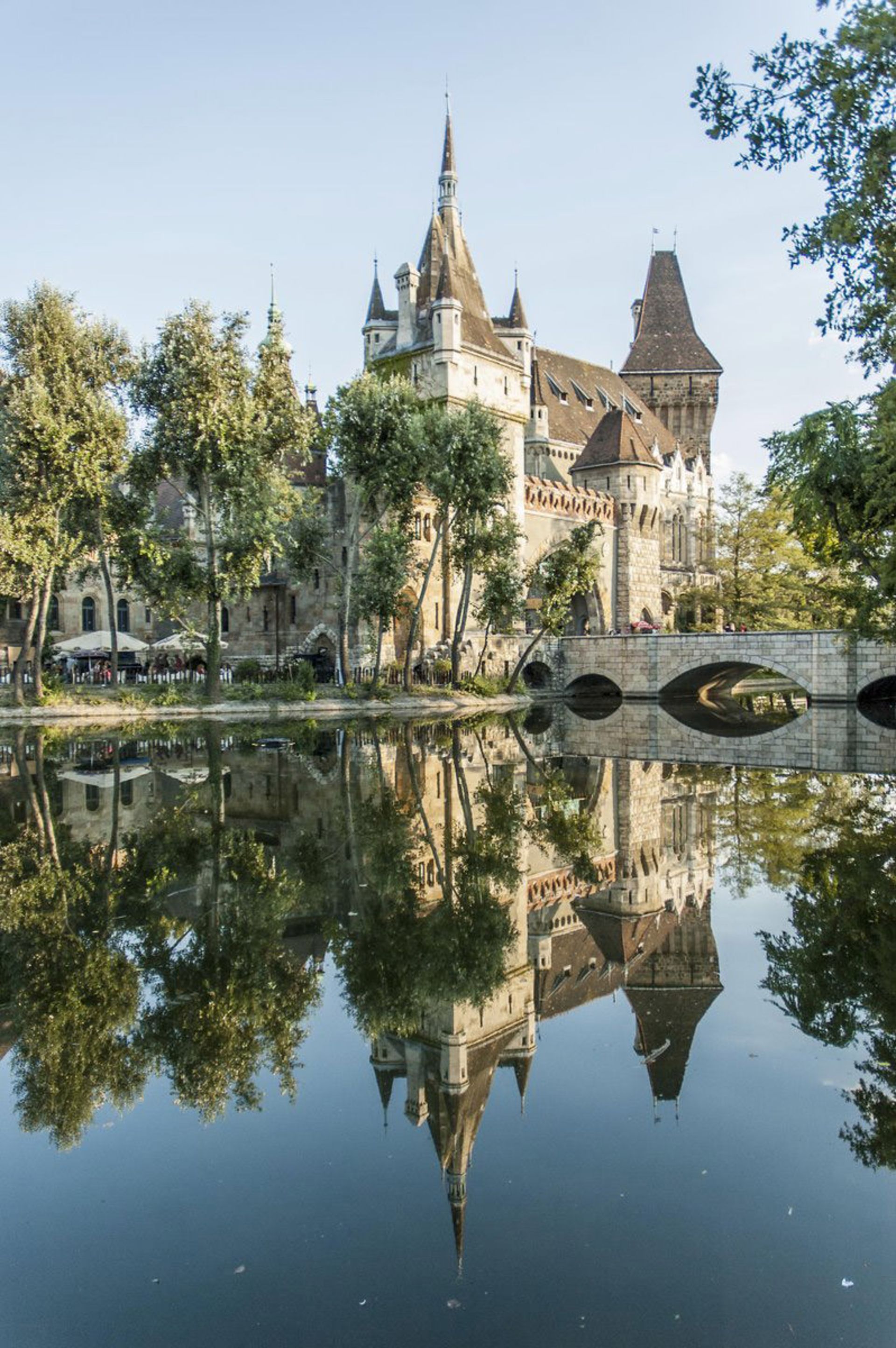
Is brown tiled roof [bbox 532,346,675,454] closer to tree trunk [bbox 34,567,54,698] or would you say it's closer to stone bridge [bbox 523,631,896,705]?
stone bridge [bbox 523,631,896,705]

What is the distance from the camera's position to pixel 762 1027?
6488 mm

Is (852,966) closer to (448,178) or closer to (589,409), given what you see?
(448,178)

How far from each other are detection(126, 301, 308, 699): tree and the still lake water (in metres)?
20.4

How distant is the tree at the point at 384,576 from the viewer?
3478 centimetres

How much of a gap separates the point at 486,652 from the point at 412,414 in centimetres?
1410

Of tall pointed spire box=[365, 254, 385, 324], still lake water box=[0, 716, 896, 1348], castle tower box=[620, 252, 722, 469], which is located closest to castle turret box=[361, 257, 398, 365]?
tall pointed spire box=[365, 254, 385, 324]

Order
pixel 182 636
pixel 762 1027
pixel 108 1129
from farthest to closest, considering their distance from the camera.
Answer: pixel 182 636 → pixel 762 1027 → pixel 108 1129

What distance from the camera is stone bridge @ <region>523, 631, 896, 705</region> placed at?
125ft

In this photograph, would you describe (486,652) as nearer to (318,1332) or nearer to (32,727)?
(32,727)

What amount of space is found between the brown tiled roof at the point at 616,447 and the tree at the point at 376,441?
27331mm

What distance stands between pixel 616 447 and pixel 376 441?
30.0 metres

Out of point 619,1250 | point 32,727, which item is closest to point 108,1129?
point 619,1250

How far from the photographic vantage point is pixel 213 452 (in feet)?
102

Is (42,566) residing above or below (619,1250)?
above
